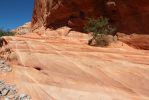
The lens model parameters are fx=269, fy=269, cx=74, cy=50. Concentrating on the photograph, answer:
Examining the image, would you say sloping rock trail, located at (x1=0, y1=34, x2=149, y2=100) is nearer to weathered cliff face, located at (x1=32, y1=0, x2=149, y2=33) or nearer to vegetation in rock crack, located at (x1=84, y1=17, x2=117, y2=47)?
vegetation in rock crack, located at (x1=84, y1=17, x2=117, y2=47)

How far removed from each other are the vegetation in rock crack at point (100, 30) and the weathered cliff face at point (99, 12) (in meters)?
0.79

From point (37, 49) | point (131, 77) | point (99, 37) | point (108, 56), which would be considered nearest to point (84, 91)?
point (131, 77)

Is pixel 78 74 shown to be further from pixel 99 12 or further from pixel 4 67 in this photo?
pixel 99 12

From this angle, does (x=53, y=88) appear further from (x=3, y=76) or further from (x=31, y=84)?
(x=3, y=76)

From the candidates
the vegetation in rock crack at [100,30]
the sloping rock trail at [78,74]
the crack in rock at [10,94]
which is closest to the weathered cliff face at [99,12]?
the vegetation in rock crack at [100,30]

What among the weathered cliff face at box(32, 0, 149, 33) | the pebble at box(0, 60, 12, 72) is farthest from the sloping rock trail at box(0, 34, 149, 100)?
the weathered cliff face at box(32, 0, 149, 33)

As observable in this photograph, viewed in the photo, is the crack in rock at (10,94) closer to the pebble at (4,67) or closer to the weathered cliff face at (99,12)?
the pebble at (4,67)

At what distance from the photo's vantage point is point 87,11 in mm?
20000

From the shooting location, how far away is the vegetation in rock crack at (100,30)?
16703 millimetres

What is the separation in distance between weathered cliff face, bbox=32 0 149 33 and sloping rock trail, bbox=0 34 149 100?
14.9 ft

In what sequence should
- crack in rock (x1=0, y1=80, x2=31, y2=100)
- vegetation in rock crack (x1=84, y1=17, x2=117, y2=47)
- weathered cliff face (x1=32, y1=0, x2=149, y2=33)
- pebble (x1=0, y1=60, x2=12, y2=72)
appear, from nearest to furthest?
crack in rock (x1=0, y1=80, x2=31, y2=100), pebble (x1=0, y1=60, x2=12, y2=72), vegetation in rock crack (x1=84, y1=17, x2=117, y2=47), weathered cliff face (x1=32, y1=0, x2=149, y2=33)

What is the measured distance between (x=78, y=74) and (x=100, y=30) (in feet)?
22.0

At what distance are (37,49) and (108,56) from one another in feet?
13.0

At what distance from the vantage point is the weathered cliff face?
1692 centimetres
